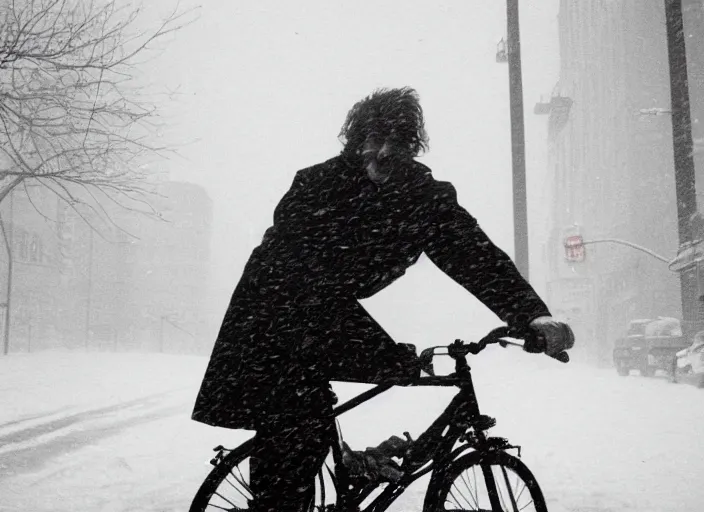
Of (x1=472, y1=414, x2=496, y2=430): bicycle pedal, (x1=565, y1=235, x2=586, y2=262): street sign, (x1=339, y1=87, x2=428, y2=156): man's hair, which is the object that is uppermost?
(x1=565, y1=235, x2=586, y2=262): street sign

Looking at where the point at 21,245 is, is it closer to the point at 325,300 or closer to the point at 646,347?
the point at 646,347

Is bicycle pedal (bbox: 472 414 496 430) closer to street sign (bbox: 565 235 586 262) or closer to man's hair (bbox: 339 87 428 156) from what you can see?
man's hair (bbox: 339 87 428 156)

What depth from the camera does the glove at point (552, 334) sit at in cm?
234

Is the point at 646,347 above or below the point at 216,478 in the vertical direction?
below

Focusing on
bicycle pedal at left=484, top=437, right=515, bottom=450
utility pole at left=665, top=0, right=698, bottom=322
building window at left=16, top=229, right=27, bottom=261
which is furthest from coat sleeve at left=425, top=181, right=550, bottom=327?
building window at left=16, top=229, right=27, bottom=261

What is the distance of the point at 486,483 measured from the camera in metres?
2.56

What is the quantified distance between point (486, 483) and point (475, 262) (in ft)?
3.21

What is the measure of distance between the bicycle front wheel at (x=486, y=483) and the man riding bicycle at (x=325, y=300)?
1.56 ft

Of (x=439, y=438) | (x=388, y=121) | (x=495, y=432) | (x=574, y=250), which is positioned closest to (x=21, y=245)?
(x=574, y=250)

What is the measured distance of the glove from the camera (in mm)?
2344

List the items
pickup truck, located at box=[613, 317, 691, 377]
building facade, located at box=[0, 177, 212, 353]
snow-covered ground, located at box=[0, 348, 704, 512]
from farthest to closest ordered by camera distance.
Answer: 1. building facade, located at box=[0, 177, 212, 353]
2. pickup truck, located at box=[613, 317, 691, 377]
3. snow-covered ground, located at box=[0, 348, 704, 512]

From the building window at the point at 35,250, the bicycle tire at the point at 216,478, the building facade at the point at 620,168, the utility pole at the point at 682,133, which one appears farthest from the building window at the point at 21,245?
the bicycle tire at the point at 216,478

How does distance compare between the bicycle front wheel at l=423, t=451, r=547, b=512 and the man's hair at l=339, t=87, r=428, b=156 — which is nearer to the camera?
the bicycle front wheel at l=423, t=451, r=547, b=512

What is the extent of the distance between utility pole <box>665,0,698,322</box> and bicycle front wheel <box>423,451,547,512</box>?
830 cm
